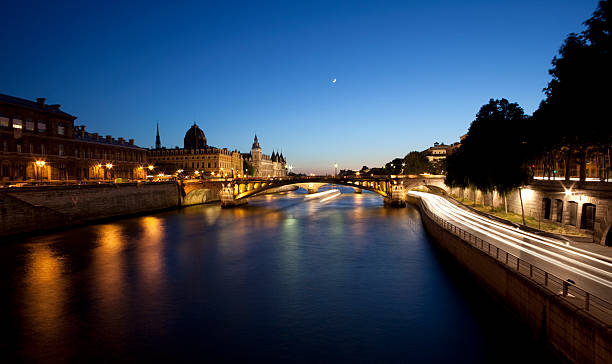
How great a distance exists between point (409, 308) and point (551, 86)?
2333cm

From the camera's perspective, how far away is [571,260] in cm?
1983

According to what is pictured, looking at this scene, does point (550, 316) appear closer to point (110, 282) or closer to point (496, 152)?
point (110, 282)

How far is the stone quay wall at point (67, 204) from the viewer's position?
40.3m

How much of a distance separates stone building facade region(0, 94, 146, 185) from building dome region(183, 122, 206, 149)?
107m

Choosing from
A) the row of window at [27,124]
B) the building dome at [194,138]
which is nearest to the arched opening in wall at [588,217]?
the row of window at [27,124]

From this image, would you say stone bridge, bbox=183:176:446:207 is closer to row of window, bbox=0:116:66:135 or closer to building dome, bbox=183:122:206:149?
row of window, bbox=0:116:66:135

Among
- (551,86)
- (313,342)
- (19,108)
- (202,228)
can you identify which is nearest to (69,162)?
(19,108)

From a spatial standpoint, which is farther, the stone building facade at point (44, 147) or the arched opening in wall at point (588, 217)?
the stone building facade at point (44, 147)

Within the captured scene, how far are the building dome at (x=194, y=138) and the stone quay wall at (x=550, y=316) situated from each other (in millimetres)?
183292

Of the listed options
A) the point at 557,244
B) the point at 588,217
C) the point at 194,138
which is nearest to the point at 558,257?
the point at 557,244

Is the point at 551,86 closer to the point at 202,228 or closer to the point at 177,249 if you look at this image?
the point at 177,249

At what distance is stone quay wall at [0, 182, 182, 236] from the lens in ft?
132

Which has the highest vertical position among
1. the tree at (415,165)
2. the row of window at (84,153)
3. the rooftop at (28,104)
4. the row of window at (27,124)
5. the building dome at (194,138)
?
the building dome at (194,138)

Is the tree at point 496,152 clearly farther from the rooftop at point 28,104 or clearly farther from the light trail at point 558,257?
the rooftop at point 28,104
